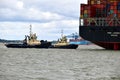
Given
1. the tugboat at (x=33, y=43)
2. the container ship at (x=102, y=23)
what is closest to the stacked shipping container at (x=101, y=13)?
the container ship at (x=102, y=23)

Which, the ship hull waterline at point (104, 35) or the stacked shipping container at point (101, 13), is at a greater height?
the stacked shipping container at point (101, 13)

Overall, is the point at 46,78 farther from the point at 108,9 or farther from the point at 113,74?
the point at 108,9

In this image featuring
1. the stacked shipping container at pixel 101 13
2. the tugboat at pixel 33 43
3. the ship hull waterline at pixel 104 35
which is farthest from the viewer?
the tugboat at pixel 33 43

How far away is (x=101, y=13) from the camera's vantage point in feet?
297

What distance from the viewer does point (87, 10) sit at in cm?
9056

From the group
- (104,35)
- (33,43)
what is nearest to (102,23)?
(104,35)

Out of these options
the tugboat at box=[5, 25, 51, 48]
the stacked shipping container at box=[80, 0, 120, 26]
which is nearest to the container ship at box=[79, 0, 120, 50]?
the stacked shipping container at box=[80, 0, 120, 26]

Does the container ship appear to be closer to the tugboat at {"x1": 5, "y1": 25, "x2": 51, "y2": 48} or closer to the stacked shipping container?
the stacked shipping container

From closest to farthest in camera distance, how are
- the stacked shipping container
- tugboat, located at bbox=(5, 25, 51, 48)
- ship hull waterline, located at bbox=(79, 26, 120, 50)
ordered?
ship hull waterline, located at bbox=(79, 26, 120, 50), the stacked shipping container, tugboat, located at bbox=(5, 25, 51, 48)

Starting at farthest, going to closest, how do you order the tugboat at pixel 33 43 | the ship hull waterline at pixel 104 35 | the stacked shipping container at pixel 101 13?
the tugboat at pixel 33 43
the stacked shipping container at pixel 101 13
the ship hull waterline at pixel 104 35

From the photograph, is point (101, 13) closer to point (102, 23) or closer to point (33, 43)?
point (102, 23)

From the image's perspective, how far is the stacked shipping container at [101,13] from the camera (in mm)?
88444

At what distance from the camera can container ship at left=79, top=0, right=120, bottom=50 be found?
8750 cm

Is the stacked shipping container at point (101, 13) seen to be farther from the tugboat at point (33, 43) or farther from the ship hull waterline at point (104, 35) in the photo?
the tugboat at point (33, 43)
